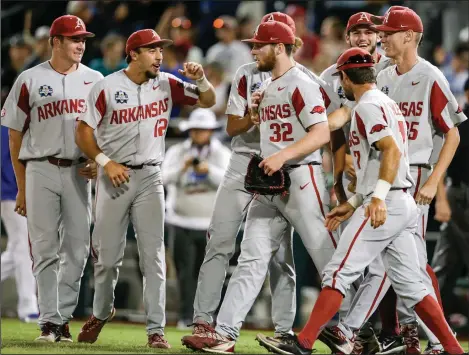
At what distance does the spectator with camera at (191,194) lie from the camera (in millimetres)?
10516

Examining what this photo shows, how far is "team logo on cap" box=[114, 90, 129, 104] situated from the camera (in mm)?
7090

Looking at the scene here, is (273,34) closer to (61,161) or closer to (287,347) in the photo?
(61,161)

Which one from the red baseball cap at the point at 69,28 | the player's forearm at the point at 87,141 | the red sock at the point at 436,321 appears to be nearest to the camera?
the red sock at the point at 436,321

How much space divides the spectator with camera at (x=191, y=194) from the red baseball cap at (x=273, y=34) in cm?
383

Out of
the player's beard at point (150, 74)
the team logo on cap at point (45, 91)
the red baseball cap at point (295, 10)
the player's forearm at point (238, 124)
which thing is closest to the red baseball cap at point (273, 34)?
the player's forearm at point (238, 124)

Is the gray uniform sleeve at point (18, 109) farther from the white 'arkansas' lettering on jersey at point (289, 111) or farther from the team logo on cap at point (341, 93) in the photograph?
the team logo on cap at point (341, 93)

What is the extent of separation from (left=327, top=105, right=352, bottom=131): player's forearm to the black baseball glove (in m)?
0.45

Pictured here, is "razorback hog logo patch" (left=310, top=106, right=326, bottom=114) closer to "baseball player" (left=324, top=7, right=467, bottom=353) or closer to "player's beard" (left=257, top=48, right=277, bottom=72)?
"player's beard" (left=257, top=48, right=277, bottom=72)

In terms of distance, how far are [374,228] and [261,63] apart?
140cm

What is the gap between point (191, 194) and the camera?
1071cm

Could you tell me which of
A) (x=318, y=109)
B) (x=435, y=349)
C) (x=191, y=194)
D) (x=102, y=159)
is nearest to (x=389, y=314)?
(x=435, y=349)

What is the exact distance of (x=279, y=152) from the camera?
20.8 ft

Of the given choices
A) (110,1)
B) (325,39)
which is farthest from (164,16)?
(325,39)

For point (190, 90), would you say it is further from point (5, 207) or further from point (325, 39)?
point (325, 39)
